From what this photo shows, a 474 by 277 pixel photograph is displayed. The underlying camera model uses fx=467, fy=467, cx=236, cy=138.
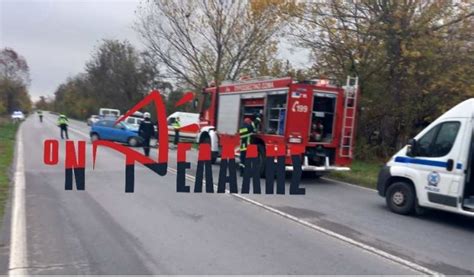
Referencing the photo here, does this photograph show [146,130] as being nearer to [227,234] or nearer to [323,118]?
[323,118]

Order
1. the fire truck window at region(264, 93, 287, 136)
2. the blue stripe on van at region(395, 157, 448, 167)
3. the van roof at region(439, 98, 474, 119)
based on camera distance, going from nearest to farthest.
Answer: the van roof at region(439, 98, 474, 119) → the blue stripe on van at region(395, 157, 448, 167) → the fire truck window at region(264, 93, 287, 136)

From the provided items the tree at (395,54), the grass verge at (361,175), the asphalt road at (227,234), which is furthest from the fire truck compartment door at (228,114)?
the tree at (395,54)

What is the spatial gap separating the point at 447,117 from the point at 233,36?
23.6 metres

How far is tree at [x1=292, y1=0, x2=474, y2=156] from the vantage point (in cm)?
1612

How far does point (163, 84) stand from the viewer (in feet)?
101

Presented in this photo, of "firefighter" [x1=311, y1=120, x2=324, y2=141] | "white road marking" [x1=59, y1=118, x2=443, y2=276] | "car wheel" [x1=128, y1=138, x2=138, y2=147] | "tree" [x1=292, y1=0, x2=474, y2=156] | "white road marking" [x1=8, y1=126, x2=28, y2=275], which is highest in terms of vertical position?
"tree" [x1=292, y1=0, x2=474, y2=156]

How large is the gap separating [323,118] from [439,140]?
5.00 m

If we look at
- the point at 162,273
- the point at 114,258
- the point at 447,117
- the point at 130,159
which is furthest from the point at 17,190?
the point at 447,117

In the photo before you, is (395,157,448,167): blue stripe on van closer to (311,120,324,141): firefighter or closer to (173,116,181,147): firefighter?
(311,120,324,141): firefighter

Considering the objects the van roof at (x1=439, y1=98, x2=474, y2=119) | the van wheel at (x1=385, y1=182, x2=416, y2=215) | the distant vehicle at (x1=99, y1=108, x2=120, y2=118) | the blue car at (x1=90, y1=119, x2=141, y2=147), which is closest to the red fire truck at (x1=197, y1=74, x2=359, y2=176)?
the van wheel at (x1=385, y1=182, x2=416, y2=215)

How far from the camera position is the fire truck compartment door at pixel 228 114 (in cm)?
1502

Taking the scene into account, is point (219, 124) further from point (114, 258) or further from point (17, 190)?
point (114, 258)

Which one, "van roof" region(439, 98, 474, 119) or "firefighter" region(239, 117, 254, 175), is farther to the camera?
"firefighter" region(239, 117, 254, 175)

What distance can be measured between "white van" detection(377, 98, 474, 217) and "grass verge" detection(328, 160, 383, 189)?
12.5 ft
